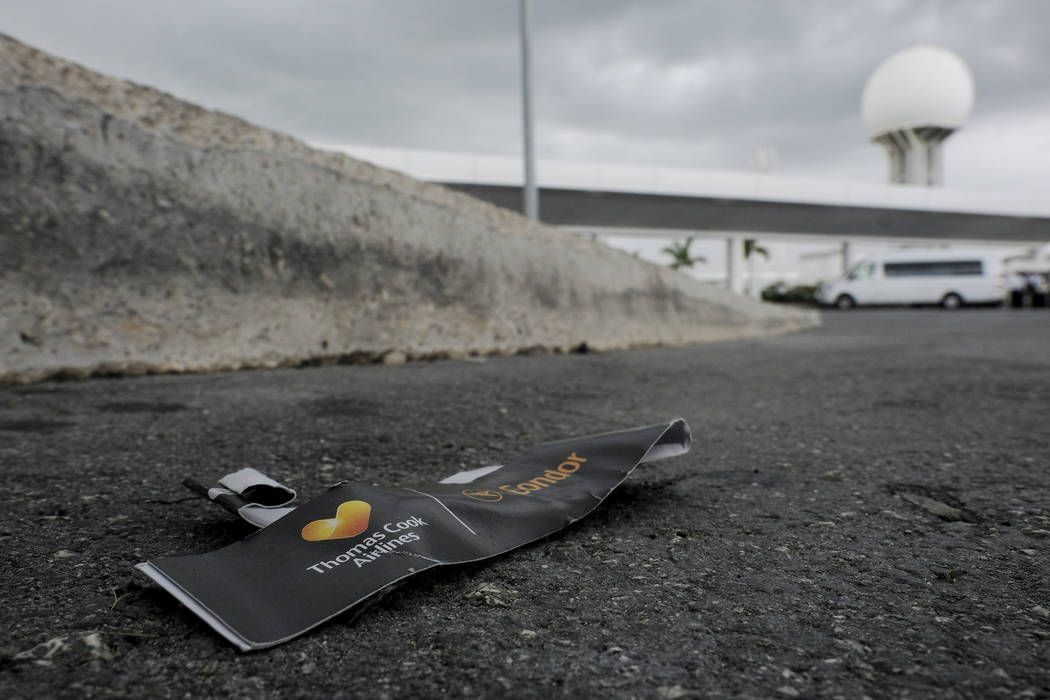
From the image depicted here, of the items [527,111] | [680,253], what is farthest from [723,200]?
[527,111]

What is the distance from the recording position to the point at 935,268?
18.5 meters

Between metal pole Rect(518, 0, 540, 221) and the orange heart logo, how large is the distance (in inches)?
312

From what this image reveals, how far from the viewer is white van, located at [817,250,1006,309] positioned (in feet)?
59.0

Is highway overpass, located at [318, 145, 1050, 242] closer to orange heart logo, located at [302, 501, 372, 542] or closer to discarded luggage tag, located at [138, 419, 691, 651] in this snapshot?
discarded luggage tag, located at [138, 419, 691, 651]

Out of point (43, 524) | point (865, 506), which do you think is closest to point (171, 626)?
point (43, 524)

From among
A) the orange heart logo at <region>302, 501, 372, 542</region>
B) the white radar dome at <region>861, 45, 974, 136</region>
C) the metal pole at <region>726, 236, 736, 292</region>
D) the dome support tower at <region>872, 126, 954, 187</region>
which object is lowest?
the orange heart logo at <region>302, 501, 372, 542</region>

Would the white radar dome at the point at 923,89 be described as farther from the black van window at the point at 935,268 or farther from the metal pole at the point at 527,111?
the metal pole at the point at 527,111

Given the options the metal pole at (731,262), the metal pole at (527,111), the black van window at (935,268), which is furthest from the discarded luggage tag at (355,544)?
the metal pole at (731,262)

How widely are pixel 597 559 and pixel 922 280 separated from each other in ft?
67.1

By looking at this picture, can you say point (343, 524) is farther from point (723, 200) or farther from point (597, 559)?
point (723, 200)

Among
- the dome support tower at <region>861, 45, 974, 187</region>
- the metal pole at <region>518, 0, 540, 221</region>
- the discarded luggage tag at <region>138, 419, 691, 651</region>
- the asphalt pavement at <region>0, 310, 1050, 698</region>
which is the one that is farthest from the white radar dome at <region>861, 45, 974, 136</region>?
the discarded luggage tag at <region>138, 419, 691, 651</region>

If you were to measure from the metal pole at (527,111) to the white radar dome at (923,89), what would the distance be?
1137 inches

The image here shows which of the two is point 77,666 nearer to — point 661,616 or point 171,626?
point 171,626

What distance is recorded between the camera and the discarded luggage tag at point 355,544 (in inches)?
36.2
